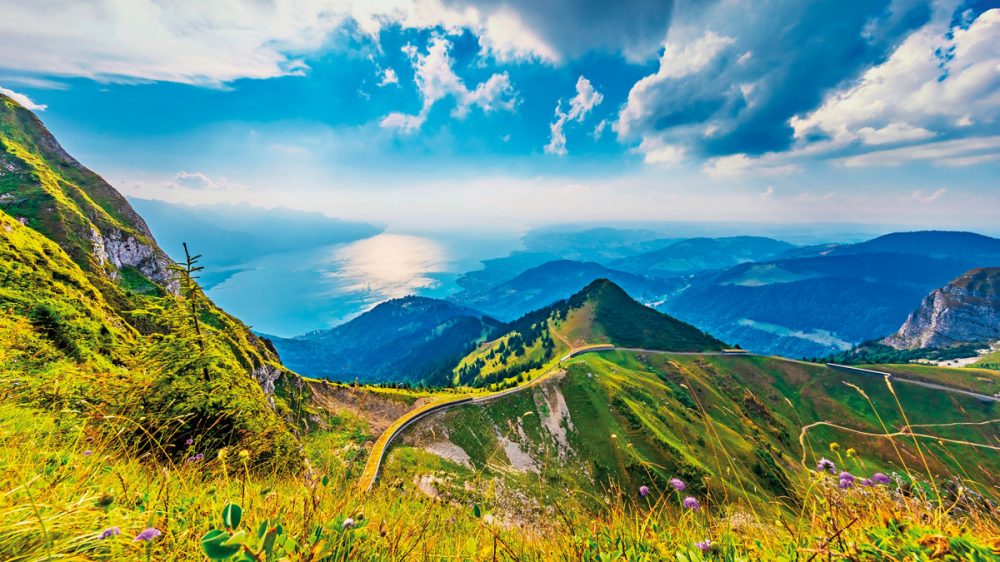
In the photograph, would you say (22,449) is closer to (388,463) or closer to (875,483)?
(875,483)

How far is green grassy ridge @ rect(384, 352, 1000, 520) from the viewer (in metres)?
37.2

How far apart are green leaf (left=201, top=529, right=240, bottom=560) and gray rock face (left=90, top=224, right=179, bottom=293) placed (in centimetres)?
6768

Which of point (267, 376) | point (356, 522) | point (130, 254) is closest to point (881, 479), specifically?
point (356, 522)

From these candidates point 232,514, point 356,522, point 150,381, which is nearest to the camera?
point 232,514

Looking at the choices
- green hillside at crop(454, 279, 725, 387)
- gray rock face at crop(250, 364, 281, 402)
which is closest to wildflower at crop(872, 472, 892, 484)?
gray rock face at crop(250, 364, 281, 402)

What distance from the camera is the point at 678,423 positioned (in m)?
42.6

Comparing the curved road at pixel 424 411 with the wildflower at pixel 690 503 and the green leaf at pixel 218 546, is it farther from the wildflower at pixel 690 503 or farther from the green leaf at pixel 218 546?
the wildflower at pixel 690 503

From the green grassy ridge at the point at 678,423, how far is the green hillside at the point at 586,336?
13.6 m

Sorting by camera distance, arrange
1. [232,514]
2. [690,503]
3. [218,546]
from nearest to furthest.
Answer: [218,546] → [232,514] → [690,503]

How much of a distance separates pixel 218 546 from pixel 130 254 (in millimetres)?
83243

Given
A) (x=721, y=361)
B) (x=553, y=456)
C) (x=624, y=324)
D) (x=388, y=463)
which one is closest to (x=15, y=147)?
(x=388, y=463)

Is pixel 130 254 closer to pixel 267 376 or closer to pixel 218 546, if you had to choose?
pixel 267 376

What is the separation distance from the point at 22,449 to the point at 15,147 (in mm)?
107325

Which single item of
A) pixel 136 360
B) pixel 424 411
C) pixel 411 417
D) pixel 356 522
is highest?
pixel 356 522
